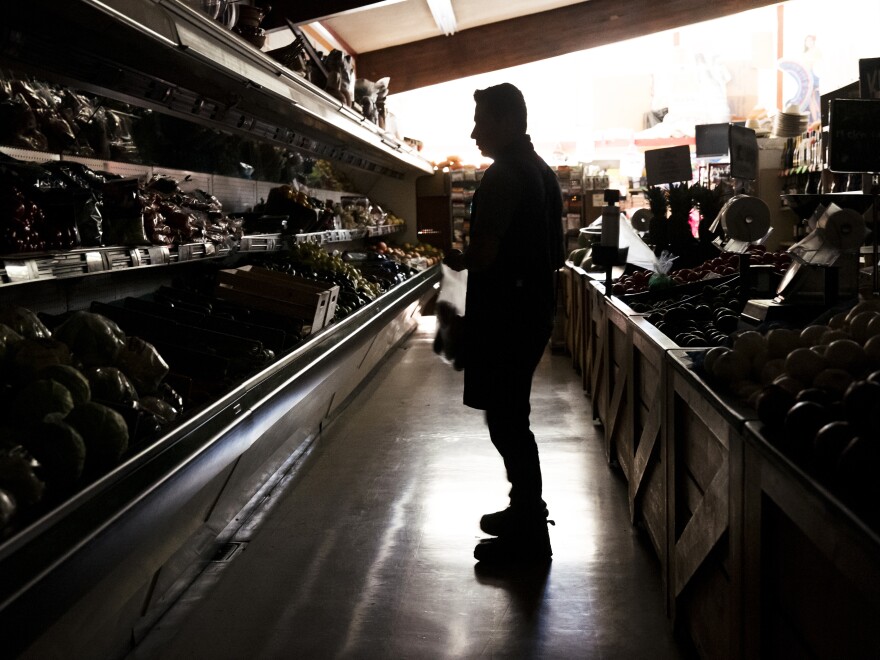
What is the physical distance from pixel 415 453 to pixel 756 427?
2.87 m

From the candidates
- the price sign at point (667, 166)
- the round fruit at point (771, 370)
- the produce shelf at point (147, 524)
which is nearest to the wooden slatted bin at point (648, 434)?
the round fruit at point (771, 370)

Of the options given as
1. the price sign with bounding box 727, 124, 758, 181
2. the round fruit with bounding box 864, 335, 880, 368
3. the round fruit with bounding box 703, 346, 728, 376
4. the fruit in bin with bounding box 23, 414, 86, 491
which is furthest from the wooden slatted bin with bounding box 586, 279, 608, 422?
the fruit in bin with bounding box 23, 414, 86, 491

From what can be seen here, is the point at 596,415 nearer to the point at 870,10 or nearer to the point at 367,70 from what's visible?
the point at 367,70

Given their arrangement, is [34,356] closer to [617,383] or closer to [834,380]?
[834,380]

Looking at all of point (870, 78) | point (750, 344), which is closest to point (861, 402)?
point (750, 344)

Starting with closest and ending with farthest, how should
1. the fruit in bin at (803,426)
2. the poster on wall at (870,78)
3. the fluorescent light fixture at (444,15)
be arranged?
the fruit in bin at (803,426), the poster on wall at (870,78), the fluorescent light fixture at (444,15)

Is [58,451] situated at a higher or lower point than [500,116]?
lower

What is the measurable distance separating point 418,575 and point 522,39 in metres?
7.69

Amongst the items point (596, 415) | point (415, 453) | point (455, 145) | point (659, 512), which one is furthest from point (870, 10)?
point (659, 512)

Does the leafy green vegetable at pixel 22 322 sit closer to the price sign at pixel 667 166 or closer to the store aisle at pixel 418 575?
the store aisle at pixel 418 575

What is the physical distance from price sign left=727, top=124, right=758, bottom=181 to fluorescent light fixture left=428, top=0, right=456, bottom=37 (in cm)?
430

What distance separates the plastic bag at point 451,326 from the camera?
3031 millimetres

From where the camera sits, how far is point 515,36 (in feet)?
30.7

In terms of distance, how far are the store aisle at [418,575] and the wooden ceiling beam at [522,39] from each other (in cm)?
591
